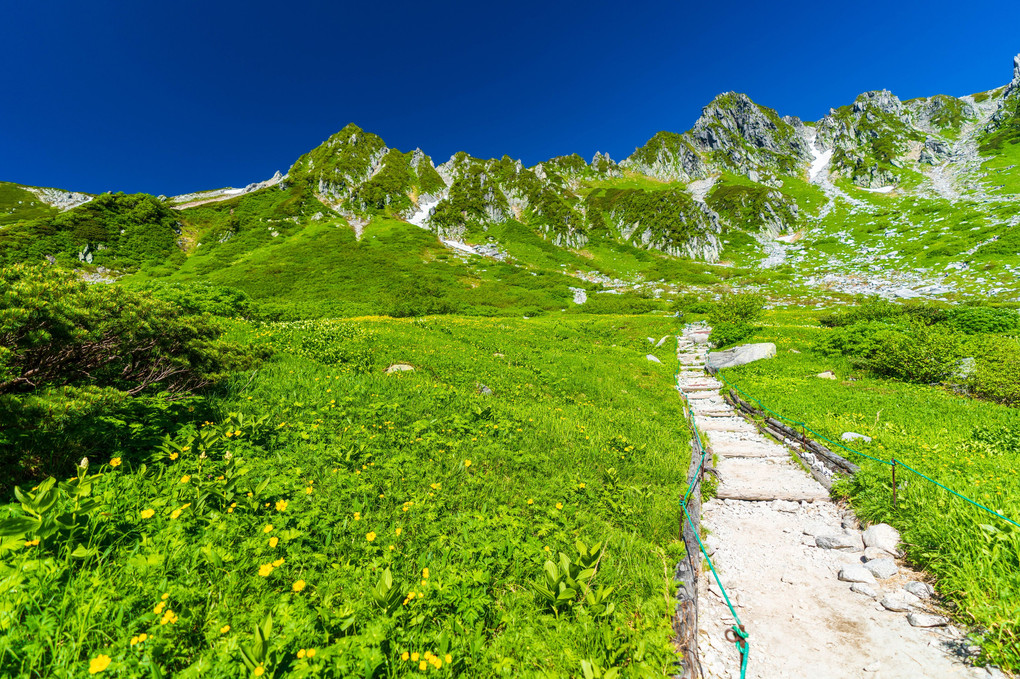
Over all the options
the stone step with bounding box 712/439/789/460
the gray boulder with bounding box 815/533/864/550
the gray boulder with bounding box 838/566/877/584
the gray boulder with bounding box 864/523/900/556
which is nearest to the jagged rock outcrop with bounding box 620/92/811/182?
the stone step with bounding box 712/439/789/460

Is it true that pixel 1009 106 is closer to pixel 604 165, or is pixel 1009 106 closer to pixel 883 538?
pixel 604 165

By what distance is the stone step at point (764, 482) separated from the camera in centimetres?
845

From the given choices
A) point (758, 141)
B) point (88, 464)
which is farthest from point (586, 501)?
point (758, 141)

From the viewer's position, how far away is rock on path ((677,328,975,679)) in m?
4.43

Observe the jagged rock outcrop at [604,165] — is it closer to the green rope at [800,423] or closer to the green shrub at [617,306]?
the green shrub at [617,306]

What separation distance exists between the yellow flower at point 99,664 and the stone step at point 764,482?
9951 mm

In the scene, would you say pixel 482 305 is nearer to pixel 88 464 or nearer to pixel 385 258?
pixel 385 258

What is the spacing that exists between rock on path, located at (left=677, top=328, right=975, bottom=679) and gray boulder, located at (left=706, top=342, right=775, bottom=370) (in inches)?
505

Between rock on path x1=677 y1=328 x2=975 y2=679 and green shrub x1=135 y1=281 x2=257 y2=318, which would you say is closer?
rock on path x1=677 y1=328 x2=975 y2=679

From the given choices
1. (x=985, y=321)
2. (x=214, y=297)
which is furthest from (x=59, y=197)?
(x=985, y=321)

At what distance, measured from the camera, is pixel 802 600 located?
18.1 ft

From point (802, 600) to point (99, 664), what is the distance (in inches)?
A: 320

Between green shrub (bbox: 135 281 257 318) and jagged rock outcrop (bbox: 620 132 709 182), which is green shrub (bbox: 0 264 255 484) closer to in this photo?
green shrub (bbox: 135 281 257 318)

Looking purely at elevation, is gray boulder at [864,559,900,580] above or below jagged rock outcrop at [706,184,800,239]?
below
